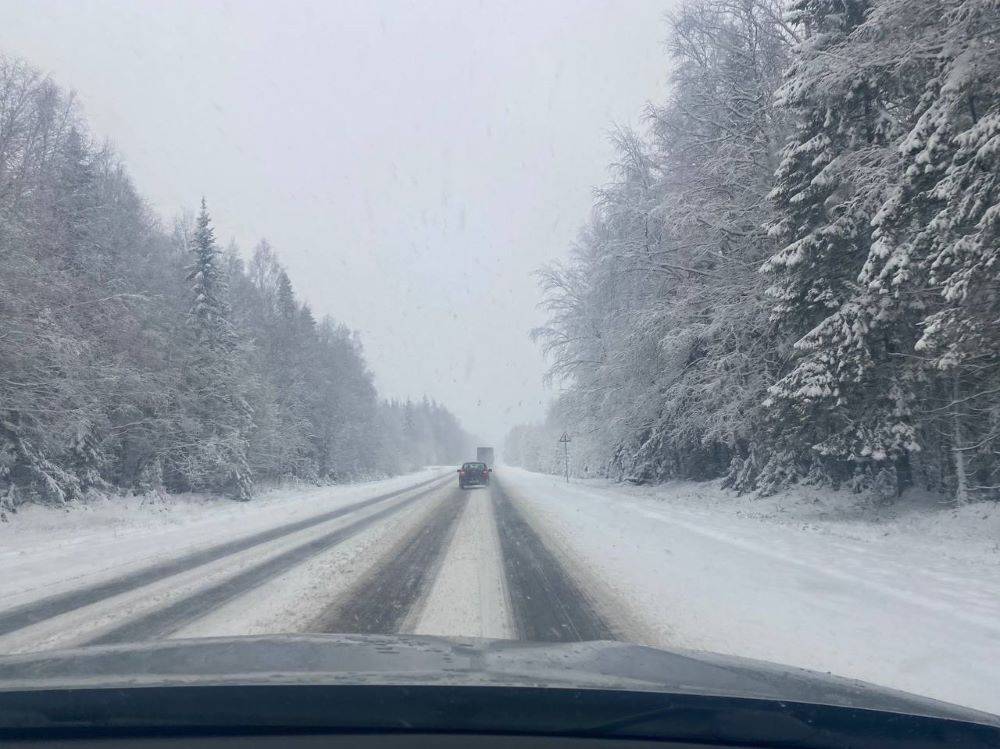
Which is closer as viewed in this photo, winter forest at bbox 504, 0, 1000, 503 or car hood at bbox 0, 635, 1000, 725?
car hood at bbox 0, 635, 1000, 725

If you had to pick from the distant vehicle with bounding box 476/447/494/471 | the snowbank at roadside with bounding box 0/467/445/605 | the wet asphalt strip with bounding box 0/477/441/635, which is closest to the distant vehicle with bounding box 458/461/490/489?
the snowbank at roadside with bounding box 0/467/445/605

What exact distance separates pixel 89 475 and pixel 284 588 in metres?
17.6

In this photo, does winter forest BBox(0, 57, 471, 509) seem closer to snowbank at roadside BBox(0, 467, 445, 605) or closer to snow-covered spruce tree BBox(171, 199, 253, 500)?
snow-covered spruce tree BBox(171, 199, 253, 500)

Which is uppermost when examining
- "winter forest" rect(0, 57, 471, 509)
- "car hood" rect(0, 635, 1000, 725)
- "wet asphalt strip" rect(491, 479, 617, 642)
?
"winter forest" rect(0, 57, 471, 509)

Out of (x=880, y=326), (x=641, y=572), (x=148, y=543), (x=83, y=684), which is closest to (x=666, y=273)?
(x=880, y=326)

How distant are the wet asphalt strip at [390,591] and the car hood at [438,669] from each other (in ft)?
8.34

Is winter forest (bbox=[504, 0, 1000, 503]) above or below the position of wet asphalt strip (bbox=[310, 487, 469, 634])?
above

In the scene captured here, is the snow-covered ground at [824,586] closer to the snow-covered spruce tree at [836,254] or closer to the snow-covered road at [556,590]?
the snow-covered road at [556,590]

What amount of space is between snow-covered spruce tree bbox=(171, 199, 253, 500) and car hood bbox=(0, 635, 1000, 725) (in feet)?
83.9

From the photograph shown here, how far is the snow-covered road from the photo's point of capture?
18.5ft

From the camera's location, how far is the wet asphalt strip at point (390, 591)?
20.4 ft

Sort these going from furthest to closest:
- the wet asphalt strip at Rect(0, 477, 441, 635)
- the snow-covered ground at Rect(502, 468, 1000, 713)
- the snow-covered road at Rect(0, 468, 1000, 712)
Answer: the wet asphalt strip at Rect(0, 477, 441, 635), the snow-covered road at Rect(0, 468, 1000, 712), the snow-covered ground at Rect(502, 468, 1000, 713)

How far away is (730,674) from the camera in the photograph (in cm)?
298

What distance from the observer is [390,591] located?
7.86m
